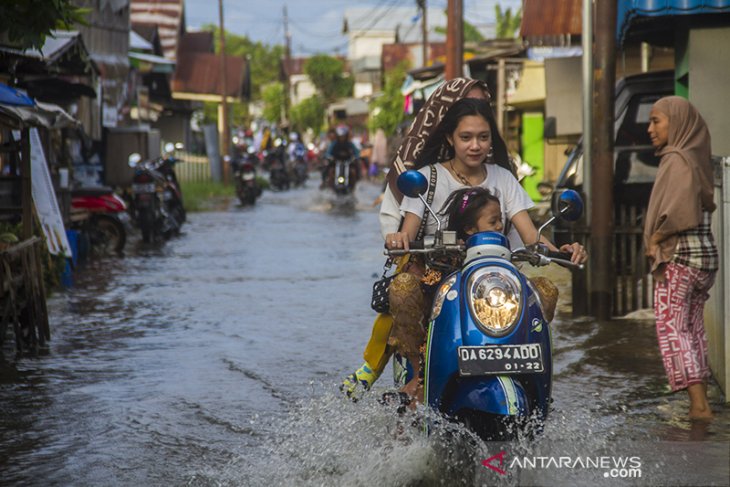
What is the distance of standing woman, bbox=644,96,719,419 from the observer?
7000 mm

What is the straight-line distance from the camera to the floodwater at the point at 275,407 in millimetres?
5539

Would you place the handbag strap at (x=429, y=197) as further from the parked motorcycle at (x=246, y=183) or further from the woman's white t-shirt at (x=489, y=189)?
the parked motorcycle at (x=246, y=183)

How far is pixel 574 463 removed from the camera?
18.3 feet

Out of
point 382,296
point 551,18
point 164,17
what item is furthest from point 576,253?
point 164,17

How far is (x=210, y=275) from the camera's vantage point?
15516mm

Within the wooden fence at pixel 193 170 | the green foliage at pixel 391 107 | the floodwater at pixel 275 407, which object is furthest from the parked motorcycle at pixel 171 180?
the green foliage at pixel 391 107

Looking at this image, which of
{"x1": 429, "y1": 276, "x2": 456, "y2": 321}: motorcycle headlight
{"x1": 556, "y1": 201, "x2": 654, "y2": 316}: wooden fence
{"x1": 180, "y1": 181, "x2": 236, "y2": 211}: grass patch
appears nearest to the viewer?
{"x1": 429, "y1": 276, "x2": 456, "y2": 321}: motorcycle headlight

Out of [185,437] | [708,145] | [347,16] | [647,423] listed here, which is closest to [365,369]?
[185,437]

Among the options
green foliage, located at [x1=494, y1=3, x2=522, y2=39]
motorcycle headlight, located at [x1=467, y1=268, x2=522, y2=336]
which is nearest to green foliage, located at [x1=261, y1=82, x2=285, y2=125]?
green foliage, located at [x1=494, y1=3, x2=522, y2=39]

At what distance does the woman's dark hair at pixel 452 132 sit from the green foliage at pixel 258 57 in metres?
106

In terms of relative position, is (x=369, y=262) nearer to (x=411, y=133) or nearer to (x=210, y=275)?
(x=210, y=275)

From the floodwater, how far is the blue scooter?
0.13 meters

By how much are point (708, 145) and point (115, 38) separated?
937 inches

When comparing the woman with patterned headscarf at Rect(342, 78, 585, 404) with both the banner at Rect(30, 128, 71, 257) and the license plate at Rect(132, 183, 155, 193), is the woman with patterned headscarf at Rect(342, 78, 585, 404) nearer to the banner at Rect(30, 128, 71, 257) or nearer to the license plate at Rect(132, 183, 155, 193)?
the banner at Rect(30, 128, 71, 257)
